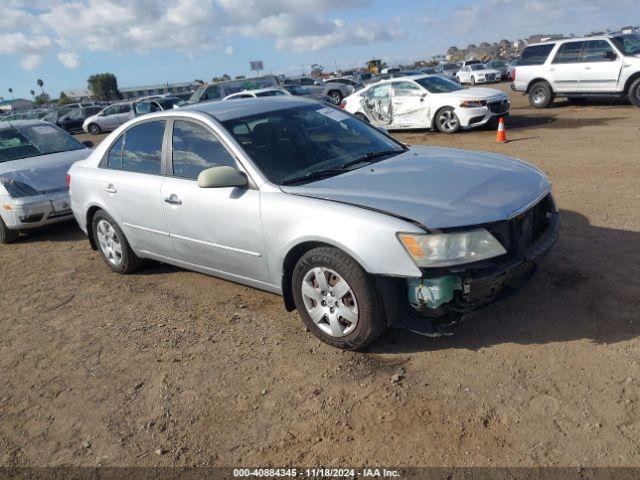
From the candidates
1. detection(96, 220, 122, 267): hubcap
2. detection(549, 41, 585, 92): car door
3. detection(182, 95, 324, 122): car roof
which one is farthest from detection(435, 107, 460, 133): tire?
detection(96, 220, 122, 267): hubcap

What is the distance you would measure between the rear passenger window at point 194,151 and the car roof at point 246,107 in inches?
6.8

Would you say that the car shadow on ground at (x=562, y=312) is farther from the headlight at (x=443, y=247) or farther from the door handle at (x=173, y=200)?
the door handle at (x=173, y=200)

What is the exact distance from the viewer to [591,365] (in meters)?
3.19

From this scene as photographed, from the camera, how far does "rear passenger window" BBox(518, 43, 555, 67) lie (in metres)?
15.7

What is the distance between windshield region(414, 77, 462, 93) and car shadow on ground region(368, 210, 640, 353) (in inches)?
371

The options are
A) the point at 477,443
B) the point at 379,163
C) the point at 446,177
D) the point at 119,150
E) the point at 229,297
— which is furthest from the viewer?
the point at 119,150

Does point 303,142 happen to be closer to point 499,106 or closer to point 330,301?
point 330,301

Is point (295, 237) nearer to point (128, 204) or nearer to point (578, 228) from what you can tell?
point (128, 204)

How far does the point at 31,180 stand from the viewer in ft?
23.5

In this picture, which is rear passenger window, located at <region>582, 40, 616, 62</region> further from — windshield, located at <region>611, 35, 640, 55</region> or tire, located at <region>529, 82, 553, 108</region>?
tire, located at <region>529, 82, 553, 108</region>

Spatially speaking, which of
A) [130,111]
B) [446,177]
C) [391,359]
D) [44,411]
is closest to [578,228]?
[446,177]

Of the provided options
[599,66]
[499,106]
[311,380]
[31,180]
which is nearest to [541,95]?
[599,66]

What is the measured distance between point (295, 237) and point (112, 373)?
1.61 m

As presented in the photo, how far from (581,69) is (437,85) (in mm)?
4556
